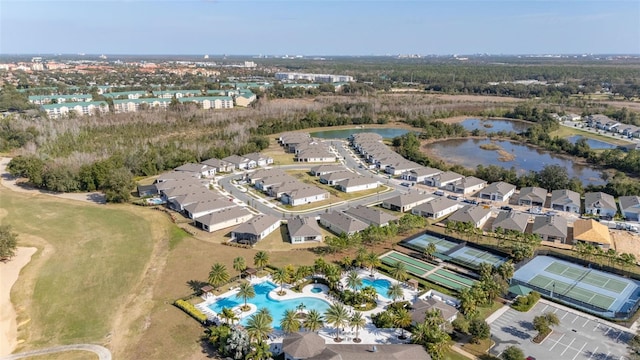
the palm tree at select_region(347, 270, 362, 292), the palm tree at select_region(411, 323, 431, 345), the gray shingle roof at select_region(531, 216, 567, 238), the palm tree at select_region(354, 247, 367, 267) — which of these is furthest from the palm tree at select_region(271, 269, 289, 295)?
the gray shingle roof at select_region(531, 216, 567, 238)

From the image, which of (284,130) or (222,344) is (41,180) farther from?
(284,130)

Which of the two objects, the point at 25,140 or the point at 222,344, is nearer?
the point at 222,344

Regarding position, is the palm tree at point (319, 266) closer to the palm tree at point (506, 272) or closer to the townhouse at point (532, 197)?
the palm tree at point (506, 272)

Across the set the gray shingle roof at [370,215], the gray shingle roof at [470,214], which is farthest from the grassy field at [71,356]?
the gray shingle roof at [470,214]

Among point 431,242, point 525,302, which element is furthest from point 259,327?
point 431,242

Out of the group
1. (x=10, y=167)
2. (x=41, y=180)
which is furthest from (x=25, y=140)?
(x=41, y=180)
